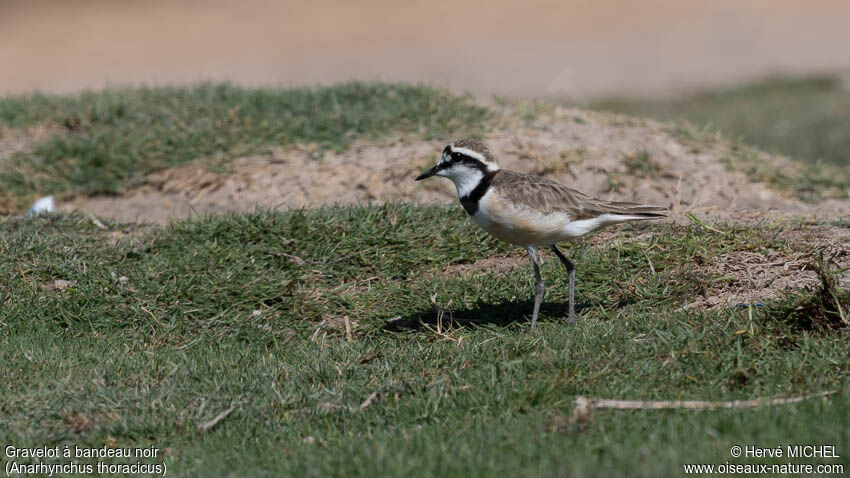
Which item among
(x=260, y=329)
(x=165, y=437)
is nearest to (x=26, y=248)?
(x=260, y=329)

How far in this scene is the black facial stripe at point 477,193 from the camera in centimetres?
598

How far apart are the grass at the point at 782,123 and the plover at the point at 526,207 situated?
393cm

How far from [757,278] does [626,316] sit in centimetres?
99

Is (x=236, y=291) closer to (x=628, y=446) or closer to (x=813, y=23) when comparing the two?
(x=628, y=446)

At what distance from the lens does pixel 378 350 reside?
229 inches

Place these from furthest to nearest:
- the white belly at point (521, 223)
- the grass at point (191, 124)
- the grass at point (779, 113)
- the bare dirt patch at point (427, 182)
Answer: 1. the grass at point (779, 113)
2. the grass at point (191, 124)
3. the bare dirt patch at point (427, 182)
4. the white belly at point (521, 223)

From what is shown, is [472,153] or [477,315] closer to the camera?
[472,153]

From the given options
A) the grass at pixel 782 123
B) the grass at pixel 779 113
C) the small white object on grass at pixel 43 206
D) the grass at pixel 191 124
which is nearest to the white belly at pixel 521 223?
the grass at pixel 191 124

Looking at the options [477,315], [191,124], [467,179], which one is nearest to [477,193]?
[467,179]

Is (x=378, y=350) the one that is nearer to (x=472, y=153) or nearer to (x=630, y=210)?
(x=472, y=153)

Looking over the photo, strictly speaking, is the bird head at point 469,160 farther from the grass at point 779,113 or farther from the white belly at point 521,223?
the grass at point 779,113

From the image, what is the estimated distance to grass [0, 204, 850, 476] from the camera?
4223 mm

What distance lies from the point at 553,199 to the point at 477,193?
1.59 ft

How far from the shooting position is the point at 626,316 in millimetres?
5957
